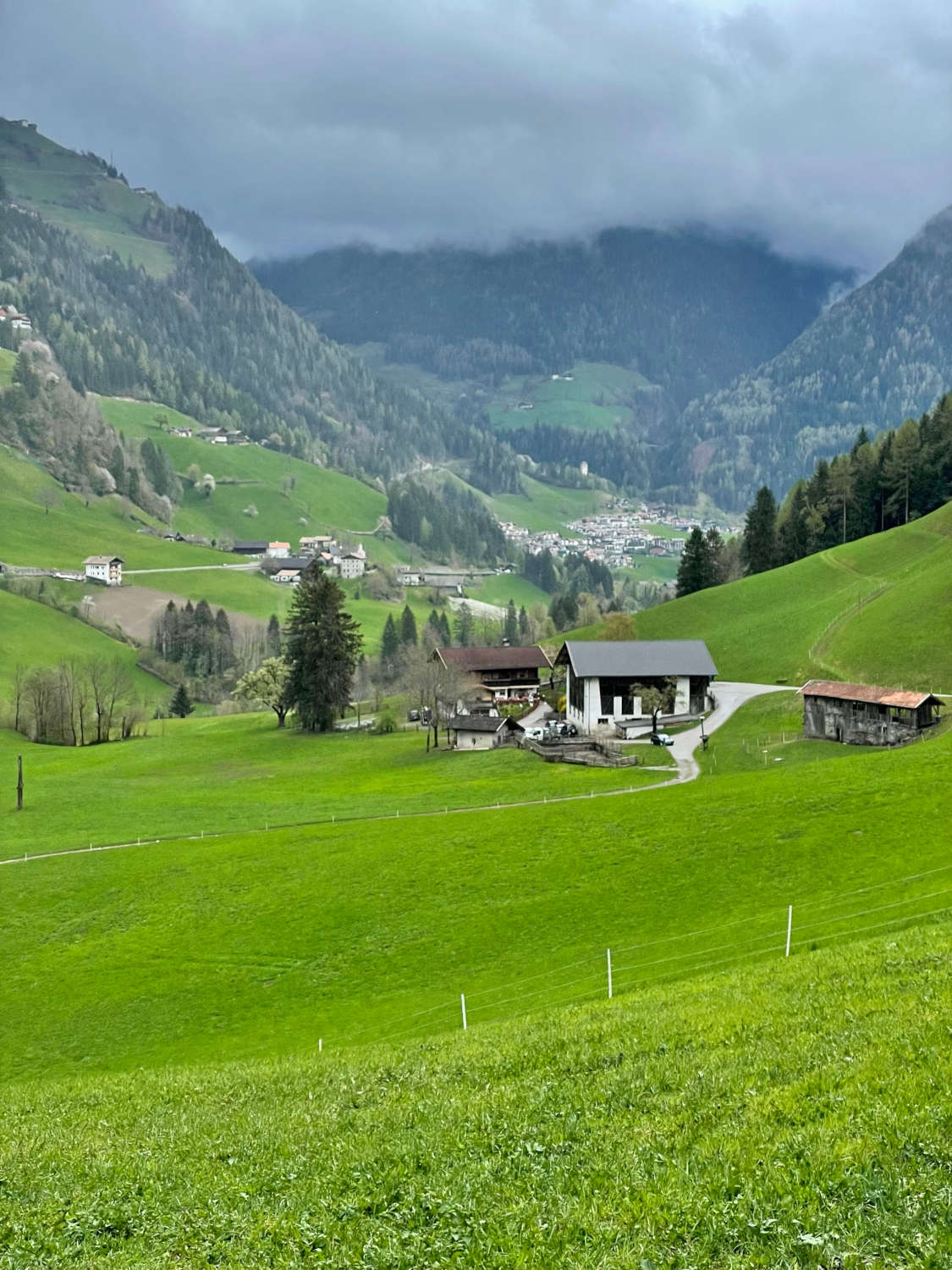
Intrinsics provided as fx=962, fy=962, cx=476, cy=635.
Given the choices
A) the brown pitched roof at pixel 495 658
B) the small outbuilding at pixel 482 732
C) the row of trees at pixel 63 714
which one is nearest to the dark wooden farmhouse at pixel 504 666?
the brown pitched roof at pixel 495 658

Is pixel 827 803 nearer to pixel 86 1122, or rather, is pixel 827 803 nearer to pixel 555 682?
pixel 86 1122

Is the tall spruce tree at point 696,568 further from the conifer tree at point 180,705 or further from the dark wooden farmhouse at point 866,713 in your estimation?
the conifer tree at point 180,705

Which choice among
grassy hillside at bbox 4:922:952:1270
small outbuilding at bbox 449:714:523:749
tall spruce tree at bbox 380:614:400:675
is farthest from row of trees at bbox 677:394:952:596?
grassy hillside at bbox 4:922:952:1270

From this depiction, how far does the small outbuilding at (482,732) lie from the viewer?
317ft

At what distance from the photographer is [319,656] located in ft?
371

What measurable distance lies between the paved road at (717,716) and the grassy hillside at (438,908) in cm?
2200

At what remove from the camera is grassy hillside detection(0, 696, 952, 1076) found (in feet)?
103

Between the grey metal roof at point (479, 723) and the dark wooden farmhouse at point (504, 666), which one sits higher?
the dark wooden farmhouse at point (504, 666)

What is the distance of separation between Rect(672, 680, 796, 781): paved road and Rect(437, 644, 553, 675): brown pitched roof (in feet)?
81.3

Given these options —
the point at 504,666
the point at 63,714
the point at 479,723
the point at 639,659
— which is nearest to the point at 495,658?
the point at 504,666

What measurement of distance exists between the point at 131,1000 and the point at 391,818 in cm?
2688

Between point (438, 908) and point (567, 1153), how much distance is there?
28.0 m

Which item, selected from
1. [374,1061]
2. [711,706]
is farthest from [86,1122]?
[711,706]

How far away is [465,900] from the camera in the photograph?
133 feet
